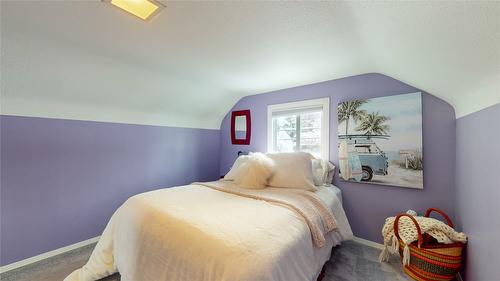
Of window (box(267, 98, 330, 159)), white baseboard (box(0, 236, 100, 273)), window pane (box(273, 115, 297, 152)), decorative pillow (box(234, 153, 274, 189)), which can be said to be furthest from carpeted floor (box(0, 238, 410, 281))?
window pane (box(273, 115, 297, 152))

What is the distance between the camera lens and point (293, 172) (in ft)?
7.14

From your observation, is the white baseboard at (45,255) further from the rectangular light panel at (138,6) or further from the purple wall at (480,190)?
the purple wall at (480,190)

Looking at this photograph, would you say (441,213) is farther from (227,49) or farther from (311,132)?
(227,49)

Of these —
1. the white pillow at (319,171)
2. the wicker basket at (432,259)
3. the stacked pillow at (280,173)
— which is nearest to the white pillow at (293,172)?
the stacked pillow at (280,173)

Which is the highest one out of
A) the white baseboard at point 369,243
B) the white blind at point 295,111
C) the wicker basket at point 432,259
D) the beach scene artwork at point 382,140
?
the white blind at point 295,111

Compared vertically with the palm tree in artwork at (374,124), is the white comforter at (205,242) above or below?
below

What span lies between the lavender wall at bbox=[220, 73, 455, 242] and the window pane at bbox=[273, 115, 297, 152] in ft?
1.00

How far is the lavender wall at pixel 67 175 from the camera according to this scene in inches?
74.8

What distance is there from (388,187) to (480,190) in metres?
0.89

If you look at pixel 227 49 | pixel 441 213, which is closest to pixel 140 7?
pixel 227 49

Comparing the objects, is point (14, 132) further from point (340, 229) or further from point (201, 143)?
point (340, 229)

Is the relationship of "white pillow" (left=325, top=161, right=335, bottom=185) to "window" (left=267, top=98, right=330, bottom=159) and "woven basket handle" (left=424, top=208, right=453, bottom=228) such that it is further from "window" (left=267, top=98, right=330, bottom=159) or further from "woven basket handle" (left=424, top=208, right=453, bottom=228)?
"woven basket handle" (left=424, top=208, right=453, bottom=228)

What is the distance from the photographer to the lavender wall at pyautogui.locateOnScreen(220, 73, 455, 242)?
1.92 m

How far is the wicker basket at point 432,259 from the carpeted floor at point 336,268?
0.18 metres
